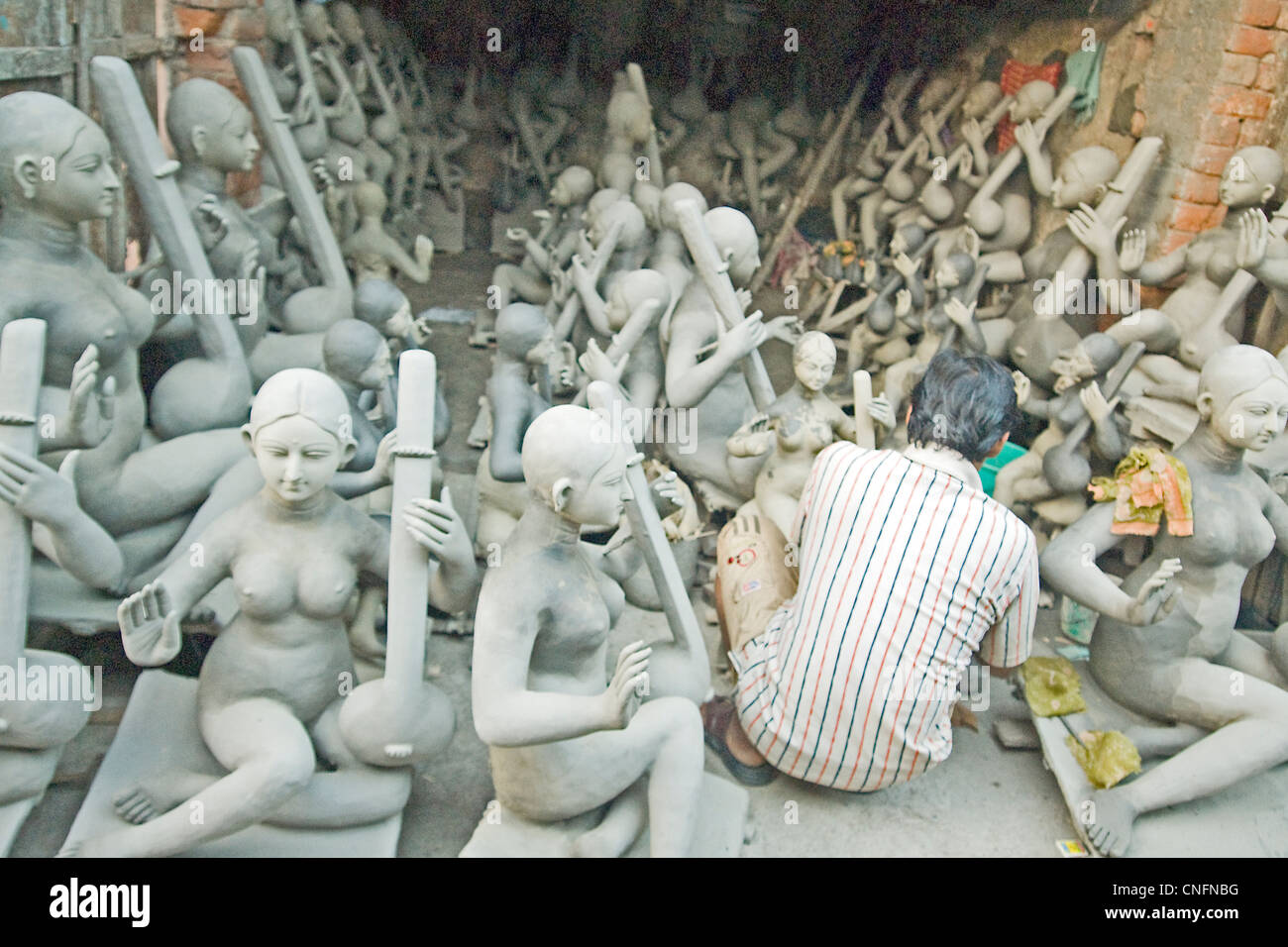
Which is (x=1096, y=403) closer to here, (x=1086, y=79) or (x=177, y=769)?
(x=1086, y=79)

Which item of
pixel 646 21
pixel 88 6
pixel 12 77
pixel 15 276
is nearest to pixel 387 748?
pixel 15 276

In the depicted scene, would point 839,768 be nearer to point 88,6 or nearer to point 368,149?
point 88,6

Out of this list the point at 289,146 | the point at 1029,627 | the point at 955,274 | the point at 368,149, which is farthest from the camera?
the point at 368,149

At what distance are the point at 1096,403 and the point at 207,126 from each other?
3.66 metres

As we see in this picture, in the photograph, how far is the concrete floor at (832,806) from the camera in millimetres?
3355

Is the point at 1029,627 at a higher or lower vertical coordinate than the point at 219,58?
lower

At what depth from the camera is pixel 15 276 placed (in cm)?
345

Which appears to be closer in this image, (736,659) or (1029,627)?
(1029,627)

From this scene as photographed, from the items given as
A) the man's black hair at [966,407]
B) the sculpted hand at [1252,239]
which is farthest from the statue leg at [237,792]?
the sculpted hand at [1252,239]

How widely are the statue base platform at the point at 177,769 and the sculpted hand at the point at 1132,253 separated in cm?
421

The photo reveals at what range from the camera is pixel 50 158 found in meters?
3.43

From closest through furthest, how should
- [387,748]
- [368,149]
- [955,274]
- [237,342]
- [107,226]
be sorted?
[387,748] → [237,342] → [107,226] → [955,274] → [368,149]

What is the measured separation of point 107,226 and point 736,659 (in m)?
2.98

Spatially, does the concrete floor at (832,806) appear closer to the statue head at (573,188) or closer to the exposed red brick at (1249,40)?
the exposed red brick at (1249,40)
